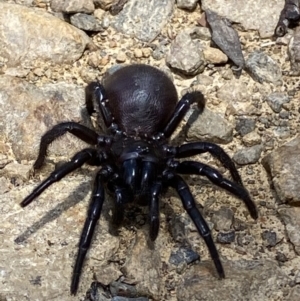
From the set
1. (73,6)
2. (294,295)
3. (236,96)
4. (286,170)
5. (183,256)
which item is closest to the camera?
(294,295)

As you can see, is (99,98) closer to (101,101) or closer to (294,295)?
(101,101)

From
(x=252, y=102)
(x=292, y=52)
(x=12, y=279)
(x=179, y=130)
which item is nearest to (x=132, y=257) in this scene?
(x=12, y=279)

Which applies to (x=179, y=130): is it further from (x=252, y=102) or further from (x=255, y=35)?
(x=255, y=35)

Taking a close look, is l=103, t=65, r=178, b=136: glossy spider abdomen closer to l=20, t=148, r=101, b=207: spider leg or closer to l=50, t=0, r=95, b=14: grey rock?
l=20, t=148, r=101, b=207: spider leg

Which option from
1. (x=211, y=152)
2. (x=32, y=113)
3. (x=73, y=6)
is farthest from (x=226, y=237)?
(x=73, y=6)

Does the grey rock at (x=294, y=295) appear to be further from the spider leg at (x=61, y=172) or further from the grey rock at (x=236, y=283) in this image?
the spider leg at (x=61, y=172)

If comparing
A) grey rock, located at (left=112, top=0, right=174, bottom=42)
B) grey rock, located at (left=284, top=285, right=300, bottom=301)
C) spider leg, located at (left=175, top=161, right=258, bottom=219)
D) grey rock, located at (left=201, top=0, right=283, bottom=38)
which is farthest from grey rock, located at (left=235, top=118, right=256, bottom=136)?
grey rock, located at (left=284, top=285, right=300, bottom=301)
